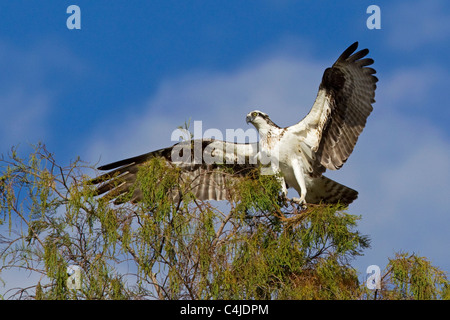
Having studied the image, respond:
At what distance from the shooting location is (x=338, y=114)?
10.4 meters

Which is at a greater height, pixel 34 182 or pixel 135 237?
pixel 34 182

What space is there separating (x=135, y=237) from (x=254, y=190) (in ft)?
5.42

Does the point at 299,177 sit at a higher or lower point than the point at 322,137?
lower

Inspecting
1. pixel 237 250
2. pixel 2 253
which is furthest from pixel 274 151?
pixel 2 253

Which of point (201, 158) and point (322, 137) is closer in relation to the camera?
point (322, 137)

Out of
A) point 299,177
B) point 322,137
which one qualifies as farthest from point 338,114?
point 299,177

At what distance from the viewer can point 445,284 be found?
721 cm

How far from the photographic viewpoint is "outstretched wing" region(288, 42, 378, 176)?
33.5 feet

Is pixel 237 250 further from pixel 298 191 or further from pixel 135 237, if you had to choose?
pixel 298 191

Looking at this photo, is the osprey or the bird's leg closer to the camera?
the bird's leg

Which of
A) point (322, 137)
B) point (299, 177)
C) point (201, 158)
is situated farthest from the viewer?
point (201, 158)

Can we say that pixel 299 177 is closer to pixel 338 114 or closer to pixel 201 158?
pixel 338 114

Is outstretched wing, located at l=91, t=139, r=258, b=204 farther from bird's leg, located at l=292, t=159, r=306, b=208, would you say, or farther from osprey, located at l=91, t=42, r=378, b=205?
bird's leg, located at l=292, t=159, r=306, b=208

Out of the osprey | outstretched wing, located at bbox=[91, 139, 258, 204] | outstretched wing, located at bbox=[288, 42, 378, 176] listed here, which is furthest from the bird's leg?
outstretched wing, located at bbox=[91, 139, 258, 204]
